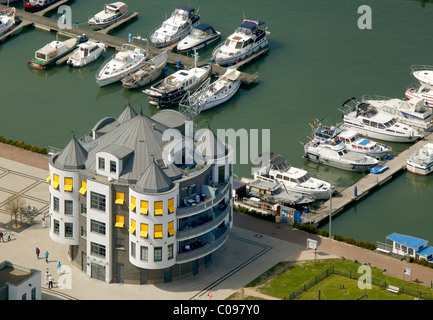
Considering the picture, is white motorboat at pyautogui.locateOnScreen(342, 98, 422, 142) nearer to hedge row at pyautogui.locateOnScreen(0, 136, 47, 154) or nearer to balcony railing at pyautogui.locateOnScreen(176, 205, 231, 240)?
balcony railing at pyautogui.locateOnScreen(176, 205, 231, 240)

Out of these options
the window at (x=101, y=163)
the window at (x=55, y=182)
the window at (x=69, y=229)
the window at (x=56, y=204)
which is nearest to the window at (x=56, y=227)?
the window at (x=69, y=229)

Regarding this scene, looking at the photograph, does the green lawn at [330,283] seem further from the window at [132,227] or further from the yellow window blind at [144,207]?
the yellow window blind at [144,207]

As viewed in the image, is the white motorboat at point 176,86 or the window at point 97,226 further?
the white motorboat at point 176,86

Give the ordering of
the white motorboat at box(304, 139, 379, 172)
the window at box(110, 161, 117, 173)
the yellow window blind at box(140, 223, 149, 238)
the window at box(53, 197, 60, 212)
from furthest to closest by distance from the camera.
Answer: the white motorboat at box(304, 139, 379, 172) < the window at box(53, 197, 60, 212) < the window at box(110, 161, 117, 173) < the yellow window blind at box(140, 223, 149, 238)

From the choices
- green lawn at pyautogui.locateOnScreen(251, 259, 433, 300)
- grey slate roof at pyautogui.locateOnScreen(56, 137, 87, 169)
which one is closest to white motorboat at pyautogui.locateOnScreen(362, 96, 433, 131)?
green lawn at pyautogui.locateOnScreen(251, 259, 433, 300)

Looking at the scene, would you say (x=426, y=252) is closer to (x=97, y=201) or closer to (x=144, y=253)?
(x=144, y=253)
